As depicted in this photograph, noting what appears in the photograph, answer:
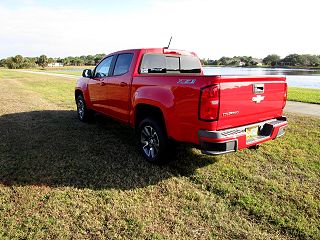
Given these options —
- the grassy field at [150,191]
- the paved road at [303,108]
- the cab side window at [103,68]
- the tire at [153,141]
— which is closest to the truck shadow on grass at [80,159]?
the grassy field at [150,191]

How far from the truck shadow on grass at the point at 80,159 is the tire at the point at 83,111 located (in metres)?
0.44

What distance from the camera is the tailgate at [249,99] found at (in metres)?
3.52

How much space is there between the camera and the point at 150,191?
379 cm

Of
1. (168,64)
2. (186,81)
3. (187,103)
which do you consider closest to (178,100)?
(187,103)

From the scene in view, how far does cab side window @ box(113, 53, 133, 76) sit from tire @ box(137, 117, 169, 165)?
3.98 ft

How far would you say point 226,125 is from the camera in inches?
143

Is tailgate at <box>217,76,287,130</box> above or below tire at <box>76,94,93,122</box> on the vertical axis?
above

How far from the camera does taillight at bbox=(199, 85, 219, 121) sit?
134 inches

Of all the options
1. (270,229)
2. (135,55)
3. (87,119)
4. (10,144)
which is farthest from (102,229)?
(87,119)

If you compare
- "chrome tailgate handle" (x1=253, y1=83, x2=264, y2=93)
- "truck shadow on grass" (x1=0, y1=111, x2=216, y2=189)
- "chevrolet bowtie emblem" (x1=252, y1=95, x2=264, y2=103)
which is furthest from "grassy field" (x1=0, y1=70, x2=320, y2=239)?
"chrome tailgate handle" (x1=253, y1=83, x2=264, y2=93)

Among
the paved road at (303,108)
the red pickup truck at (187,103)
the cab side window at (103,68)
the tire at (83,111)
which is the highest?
the cab side window at (103,68)

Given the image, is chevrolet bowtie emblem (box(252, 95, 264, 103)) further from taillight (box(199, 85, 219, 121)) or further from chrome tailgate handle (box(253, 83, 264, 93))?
taillight (box(199, 85, 219, 121))

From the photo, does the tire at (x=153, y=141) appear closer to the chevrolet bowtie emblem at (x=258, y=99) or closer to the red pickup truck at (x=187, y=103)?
the red pickup truck at (x=187, y=103)

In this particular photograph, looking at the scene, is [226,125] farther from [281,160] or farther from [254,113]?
[281,160]
